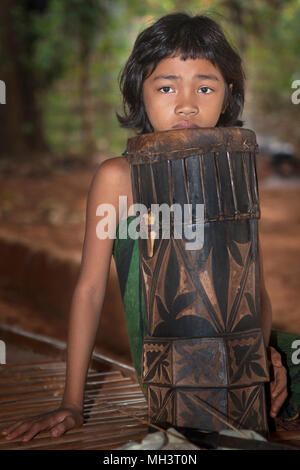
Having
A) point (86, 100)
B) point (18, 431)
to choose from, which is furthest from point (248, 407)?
point (86, 100)

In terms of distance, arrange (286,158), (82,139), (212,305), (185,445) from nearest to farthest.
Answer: (185,445) → (212,305) → (286,158) → (82,139)

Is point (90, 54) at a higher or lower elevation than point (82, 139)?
higher

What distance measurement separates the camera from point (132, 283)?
1.70 meters

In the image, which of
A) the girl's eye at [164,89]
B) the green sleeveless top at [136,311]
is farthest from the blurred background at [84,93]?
the girl's eye at [164,89]

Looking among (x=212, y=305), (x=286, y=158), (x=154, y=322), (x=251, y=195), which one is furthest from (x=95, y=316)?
(x=286, y=158)

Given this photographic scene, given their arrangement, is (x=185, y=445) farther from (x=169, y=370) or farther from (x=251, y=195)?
(x=251, y=195)

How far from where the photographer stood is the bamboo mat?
1507 millimetres

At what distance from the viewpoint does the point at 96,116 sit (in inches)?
420

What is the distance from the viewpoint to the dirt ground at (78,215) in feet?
16.9

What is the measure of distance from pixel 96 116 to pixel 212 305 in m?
9.55

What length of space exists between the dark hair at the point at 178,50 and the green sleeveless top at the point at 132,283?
0.38 meters

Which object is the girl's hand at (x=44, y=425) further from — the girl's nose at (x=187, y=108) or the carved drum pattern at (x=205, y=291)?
the girl's nose at (x=187, y=108)

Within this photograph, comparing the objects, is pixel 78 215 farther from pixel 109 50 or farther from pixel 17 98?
pixel 109 50

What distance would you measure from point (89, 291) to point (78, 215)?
18.9ft
